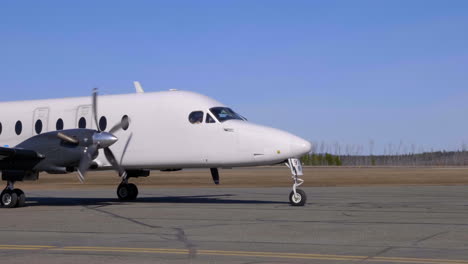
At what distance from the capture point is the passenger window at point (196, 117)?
22016 millimetres

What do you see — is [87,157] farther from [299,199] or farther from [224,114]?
[299,199]

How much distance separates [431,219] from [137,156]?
34.8 feet

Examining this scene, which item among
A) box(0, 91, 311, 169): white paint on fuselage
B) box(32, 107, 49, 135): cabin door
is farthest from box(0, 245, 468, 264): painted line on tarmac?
box(32, 107, 49, 135): cabin door

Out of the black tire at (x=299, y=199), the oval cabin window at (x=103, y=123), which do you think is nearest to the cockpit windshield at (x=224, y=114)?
the black tire at (x=299, y=199)

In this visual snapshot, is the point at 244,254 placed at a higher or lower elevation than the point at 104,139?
lower

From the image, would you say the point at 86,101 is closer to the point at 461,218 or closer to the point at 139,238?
the point at 139,238

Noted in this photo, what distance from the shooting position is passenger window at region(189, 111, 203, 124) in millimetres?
22016

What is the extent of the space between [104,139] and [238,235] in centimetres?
910

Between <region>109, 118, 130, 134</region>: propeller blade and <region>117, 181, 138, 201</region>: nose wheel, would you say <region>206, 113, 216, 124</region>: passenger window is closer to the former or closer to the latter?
<region>109, 118, 130, 134</region>: propeller blade

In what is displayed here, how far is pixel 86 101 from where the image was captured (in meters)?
23.8

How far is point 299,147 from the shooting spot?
20.4m

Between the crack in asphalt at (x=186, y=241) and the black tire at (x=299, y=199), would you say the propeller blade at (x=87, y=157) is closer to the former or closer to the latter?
the black tire at (x=299, y=199)

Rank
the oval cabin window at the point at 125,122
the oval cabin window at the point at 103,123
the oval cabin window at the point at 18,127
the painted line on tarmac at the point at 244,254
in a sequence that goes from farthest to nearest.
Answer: the oval cabin window at the point at 18,127 → the oval cabin window at the point at 103,123 → the oval cabin window at the point at 125,122 → the painted line on tarmac at the point at 244,254

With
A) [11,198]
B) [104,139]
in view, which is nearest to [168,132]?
[104,139]
